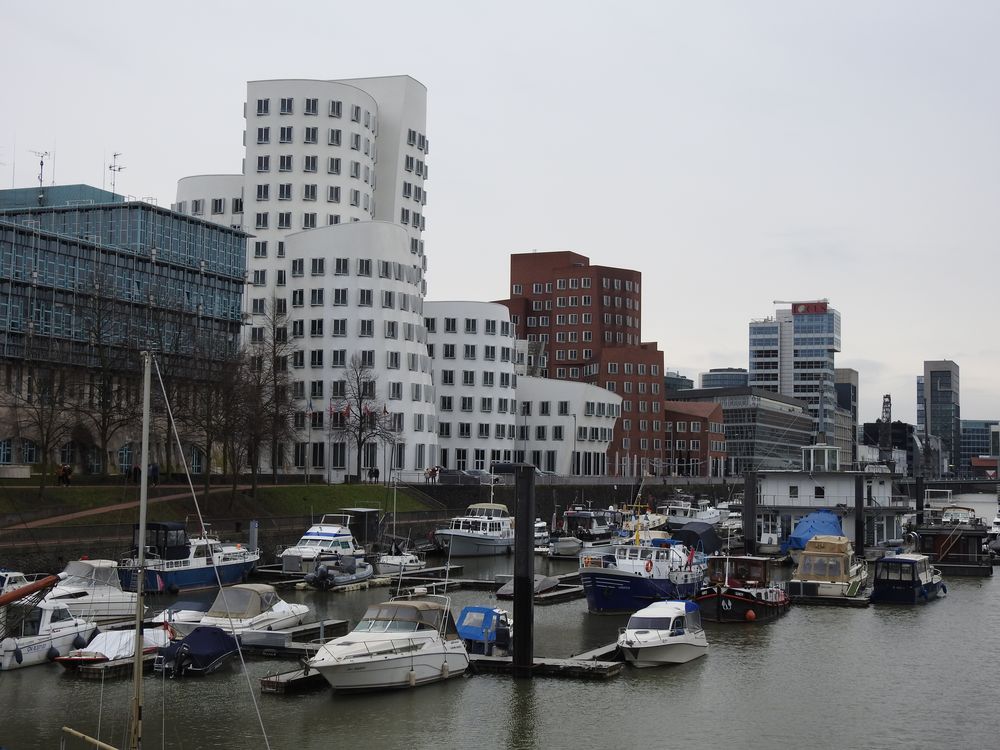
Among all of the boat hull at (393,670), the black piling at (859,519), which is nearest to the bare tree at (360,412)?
the black piling at (859,519)

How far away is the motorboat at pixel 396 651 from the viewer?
4094cm

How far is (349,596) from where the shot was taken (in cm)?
6844

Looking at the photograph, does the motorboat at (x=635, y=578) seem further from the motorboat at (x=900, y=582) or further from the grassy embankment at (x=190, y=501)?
the grassy embankment at (x=190, y=501)

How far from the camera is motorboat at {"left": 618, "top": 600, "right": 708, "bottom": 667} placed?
155 feet

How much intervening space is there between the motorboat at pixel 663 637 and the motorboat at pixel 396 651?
6.80 m

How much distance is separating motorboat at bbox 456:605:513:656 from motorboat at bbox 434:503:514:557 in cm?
4440

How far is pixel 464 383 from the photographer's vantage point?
154500mm

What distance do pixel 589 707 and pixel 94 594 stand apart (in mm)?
25458

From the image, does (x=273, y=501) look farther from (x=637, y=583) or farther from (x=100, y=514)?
(x=637, y=583)

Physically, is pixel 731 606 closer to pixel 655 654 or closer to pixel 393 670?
pixel 655 654

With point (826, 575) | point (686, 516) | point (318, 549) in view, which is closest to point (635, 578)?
point (826, 575)

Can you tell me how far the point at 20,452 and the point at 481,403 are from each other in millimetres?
66210

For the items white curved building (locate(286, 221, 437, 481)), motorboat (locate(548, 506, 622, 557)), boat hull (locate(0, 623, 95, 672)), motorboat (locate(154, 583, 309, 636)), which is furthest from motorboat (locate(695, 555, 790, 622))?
white curved building (locate(286, 221, 437, 481))

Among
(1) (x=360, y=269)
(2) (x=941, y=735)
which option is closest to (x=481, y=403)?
(1) (x=360, y=269)
